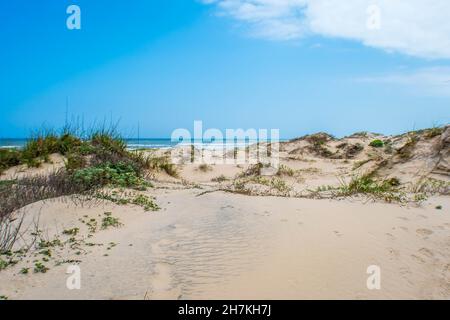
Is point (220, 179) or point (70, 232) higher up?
point (220, 179)

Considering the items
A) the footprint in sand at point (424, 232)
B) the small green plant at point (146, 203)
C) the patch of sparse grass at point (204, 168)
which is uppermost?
the patch of sparse grass at point (204, 168)

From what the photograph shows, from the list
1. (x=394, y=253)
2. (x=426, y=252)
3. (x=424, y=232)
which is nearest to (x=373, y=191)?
(x=424, y=232)

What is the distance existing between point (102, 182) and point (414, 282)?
480 centimetres

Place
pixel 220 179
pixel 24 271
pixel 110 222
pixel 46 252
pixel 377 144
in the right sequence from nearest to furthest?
pixel 24 271 → pixel 46 252 → pixel 110 222 → pixel 220 179 → pixel 377 144

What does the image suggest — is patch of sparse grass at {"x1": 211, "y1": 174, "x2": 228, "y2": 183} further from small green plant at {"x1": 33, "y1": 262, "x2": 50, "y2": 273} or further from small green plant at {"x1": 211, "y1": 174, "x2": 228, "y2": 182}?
small green plant at {"x1": 33, "y1": 262, "x2": 50, "y2": 273}

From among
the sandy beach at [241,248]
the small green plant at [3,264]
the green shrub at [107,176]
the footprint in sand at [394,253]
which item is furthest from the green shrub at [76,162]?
the footprint in sand at [394,253]

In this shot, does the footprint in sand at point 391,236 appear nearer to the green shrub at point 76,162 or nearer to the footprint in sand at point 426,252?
the footprint in sand at point 426,252

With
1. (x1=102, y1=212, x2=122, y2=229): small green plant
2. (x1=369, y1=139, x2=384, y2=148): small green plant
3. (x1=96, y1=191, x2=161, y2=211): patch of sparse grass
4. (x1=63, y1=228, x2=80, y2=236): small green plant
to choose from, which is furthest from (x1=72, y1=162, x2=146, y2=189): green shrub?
(x1=369, y1=139, x2=384, y2=148): small green plant

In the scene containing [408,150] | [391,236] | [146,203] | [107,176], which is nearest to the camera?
[391,236]

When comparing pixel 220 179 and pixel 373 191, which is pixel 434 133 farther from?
pixel 220 179

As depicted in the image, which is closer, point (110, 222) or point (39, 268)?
point (39, 268)
